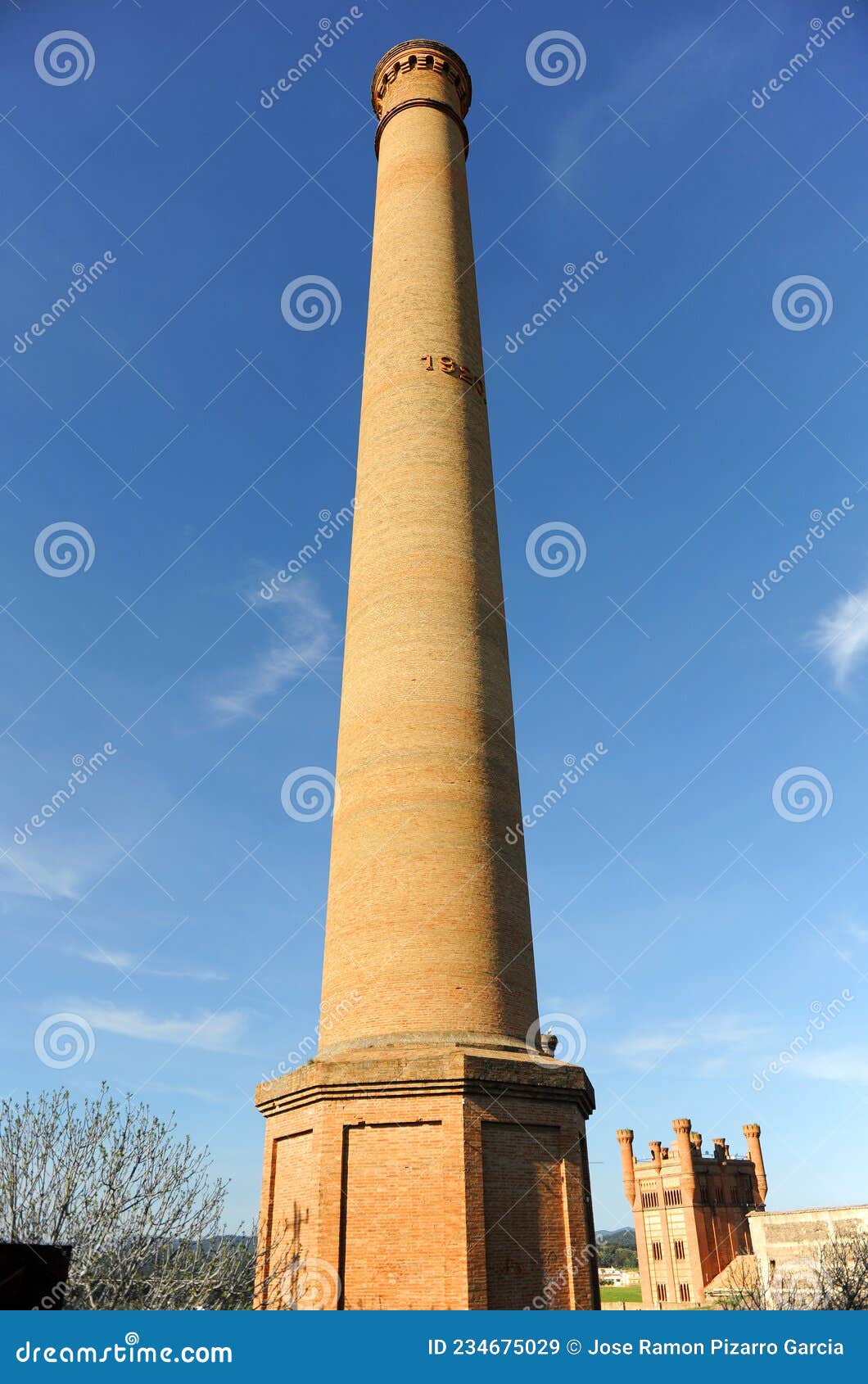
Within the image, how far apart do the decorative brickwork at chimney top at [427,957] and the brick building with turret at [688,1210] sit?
53943mm

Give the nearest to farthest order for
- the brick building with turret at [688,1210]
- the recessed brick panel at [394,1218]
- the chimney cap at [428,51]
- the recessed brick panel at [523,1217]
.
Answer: the recessed brick panel at [394,1218]
the recessed brick panel at [523,1217]
the chimney cap at [428,51]
the brick building with turret at [688,1210]

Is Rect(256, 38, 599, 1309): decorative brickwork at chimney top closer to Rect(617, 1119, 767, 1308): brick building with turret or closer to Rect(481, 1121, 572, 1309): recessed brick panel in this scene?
Rect(481, 1121, 572, 1309): recessed brick panel

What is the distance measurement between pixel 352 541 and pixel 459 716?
12.6 feet

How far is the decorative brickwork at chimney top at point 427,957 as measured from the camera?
998cm

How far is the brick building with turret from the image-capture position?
57.1m

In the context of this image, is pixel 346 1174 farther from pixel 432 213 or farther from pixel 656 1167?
pixel 656 1167

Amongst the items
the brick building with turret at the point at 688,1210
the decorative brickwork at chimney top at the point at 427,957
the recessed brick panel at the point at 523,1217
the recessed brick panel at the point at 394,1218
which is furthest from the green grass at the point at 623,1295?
the recessed brick panel at the point at 394,1218

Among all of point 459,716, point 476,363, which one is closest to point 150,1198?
point 459,716

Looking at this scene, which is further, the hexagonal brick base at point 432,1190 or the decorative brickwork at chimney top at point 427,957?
→ the decorative brickwork at chimney top at point 427,957

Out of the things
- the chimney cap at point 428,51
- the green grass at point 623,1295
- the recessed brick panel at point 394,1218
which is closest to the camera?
the recessed brick panel at point 394,1218

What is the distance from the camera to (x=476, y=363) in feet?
55.0

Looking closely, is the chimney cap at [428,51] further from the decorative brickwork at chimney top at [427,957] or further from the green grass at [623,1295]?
the green grass at [623,1295]

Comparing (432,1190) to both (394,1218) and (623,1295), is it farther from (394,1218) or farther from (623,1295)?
(623,1295)

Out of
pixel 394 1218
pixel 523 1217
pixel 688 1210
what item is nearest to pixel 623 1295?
pixel 688 1210
